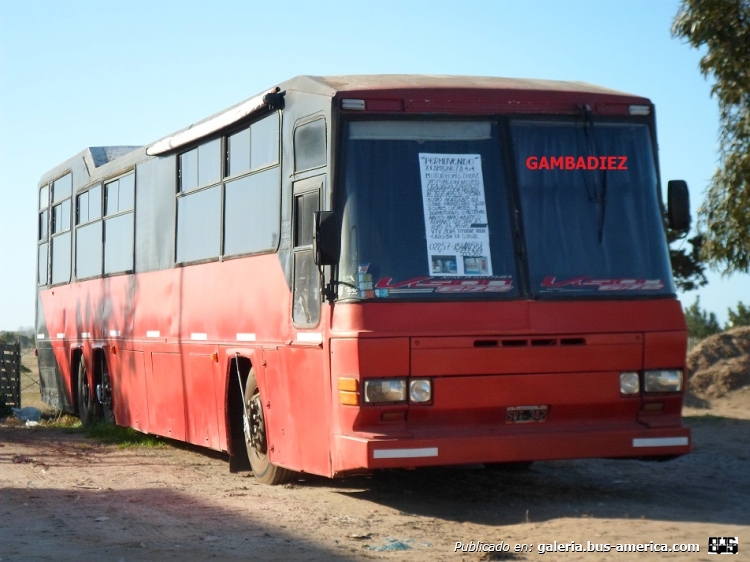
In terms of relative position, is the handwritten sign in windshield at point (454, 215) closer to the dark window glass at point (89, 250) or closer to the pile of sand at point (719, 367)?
the dark window glass at point (89, 250)

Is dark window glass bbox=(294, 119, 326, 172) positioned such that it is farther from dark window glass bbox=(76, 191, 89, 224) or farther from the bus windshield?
dark window glass bbox=(76, 191, 89, 224)

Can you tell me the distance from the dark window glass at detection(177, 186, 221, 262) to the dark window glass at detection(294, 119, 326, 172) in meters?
2.32

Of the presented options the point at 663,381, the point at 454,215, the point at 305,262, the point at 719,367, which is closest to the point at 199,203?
the point at 305,262

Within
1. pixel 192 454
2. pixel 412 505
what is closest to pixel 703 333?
pixel 192 454

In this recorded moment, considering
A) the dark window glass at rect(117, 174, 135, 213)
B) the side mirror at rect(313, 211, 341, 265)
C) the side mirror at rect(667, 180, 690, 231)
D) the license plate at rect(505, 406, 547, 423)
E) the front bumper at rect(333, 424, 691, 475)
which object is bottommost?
the front bumper at rect(333, 424, 691, 475)

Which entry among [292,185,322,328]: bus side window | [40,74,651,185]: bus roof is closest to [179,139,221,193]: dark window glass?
[40,74,651,185]: bus roof

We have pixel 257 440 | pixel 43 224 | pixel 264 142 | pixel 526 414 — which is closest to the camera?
pixel 526 414

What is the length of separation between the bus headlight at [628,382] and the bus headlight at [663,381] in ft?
0.25

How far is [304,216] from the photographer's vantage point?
973cm

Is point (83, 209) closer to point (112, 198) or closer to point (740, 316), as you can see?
point (112, 198)

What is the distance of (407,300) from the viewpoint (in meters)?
8.67

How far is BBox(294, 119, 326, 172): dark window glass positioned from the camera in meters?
9.24

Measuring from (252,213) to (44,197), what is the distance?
36.6 ft

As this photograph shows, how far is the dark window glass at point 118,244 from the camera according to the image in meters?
15.4
